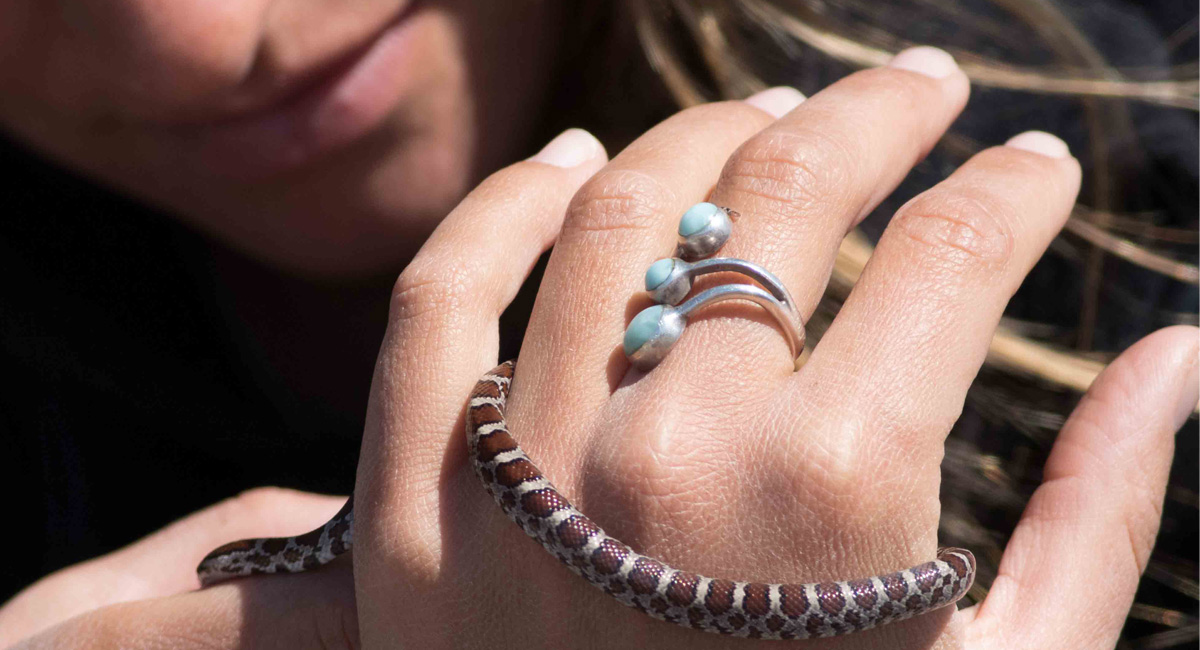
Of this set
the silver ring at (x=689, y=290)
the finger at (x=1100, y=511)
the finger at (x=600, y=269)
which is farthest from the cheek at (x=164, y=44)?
the finger at (x=1100, y=511)

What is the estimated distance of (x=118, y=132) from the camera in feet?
8.78

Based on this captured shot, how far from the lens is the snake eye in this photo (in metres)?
1.70

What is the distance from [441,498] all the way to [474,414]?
209 millimetres

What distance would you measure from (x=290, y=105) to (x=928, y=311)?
208 centimetres

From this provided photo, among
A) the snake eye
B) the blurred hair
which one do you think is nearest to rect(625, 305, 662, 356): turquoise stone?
the snake eye

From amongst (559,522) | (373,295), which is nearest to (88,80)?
(373,295)

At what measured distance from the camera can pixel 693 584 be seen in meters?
1.58

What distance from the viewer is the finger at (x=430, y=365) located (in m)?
1.78

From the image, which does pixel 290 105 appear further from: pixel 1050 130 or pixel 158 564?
pixel 1050 130

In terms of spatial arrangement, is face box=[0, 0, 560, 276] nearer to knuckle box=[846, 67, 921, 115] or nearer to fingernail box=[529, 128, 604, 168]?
fingernail box=[529, 128, 604, 168]

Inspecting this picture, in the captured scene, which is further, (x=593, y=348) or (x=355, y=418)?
(x=355, y=418)

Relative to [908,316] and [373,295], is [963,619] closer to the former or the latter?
[908,316]

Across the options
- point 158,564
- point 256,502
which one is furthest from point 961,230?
point 158,564

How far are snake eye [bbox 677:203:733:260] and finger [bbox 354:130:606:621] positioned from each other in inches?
19.4
